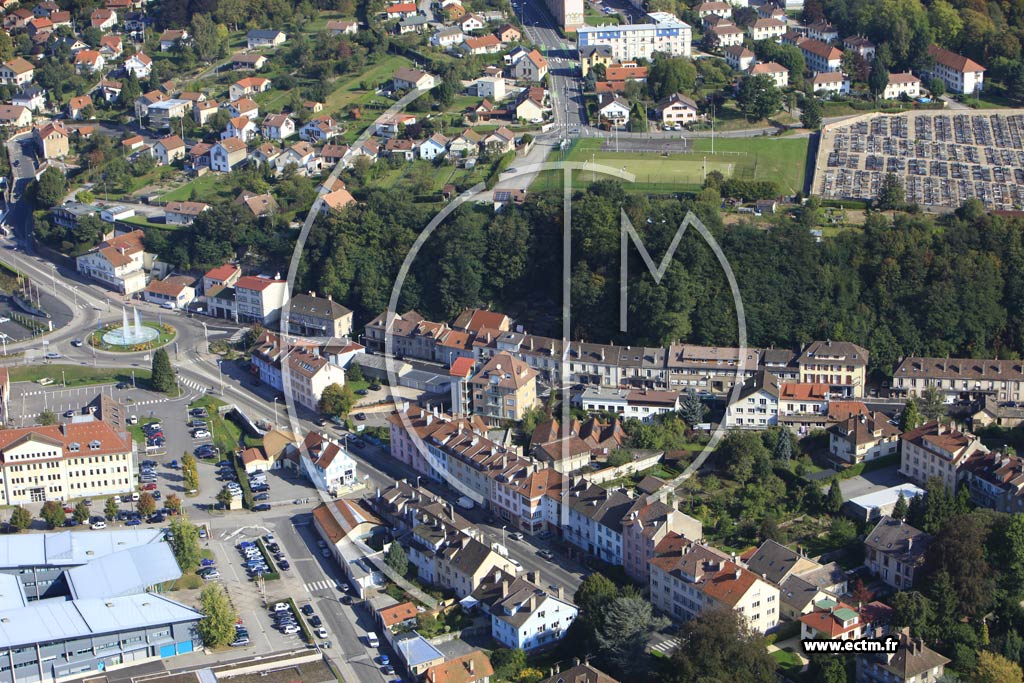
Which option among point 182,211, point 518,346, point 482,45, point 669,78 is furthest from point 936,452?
point 482,45

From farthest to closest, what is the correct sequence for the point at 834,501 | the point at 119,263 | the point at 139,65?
1. the point at 139,65
2. the point at 119,263
3. the point at 834,501

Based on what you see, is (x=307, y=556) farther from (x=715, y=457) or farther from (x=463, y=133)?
(x=463, y=133)

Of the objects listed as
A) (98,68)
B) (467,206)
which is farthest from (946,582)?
(98,68)

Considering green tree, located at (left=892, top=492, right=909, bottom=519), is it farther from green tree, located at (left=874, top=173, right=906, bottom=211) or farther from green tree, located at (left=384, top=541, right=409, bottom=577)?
green tree, located at (left=874, top=173, right=906, bottom=211)

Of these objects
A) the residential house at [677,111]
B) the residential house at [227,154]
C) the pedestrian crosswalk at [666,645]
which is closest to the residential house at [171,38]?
the residential house at [227,154]

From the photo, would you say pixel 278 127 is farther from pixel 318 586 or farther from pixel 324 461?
pixel 318 586
